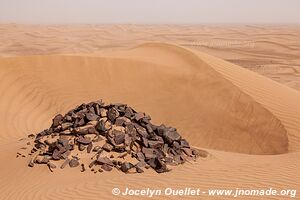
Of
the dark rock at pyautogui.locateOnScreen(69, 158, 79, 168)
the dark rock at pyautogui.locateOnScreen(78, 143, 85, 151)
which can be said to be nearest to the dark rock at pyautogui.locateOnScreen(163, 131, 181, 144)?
the dark rock at pyautogui.locateOnScreen(78, 143, 85, 151)

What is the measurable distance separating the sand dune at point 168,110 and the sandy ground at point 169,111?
0.08ft

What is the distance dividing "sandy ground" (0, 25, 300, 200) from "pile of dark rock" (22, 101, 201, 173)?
0.77ft

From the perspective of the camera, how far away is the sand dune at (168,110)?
5559mm

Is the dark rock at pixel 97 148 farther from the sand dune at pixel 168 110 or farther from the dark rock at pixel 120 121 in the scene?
the dark rock at pixel 120 121

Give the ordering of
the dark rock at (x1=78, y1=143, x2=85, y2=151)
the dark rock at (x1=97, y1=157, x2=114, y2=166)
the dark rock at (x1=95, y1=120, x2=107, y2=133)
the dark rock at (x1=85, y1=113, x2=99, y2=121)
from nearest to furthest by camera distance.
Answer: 1. the dark rock at (x1=97, y1=157, x2=114, y2=166)
2. the dark rock at (x1=78, y1=143, x2=85, y2=151)
3. the dark rock at (x1=95, y1=120, x2=107, y2=133)
4. the dark rock at (x1=85, y1=113, x2=99, y2=121)

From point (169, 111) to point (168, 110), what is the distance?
0.19ft

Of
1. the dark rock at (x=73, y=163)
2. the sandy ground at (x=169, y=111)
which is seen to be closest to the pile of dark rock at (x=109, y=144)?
the dark rock at (x=73, y=163)

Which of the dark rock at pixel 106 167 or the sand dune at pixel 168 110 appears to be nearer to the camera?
the sand dune at pixel 168 110

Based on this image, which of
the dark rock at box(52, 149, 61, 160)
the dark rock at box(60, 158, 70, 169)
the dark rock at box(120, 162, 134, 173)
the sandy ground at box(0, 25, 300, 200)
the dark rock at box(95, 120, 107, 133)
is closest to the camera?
the sandy ground at box(0, 25, 300, 200)

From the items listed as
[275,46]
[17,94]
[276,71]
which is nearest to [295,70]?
[276,71]

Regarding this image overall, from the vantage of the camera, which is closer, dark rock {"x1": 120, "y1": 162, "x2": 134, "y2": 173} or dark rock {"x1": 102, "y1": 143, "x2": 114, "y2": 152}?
dark rock {"x1": 120, "y1": 162, "x2": 134, "y2": 173}

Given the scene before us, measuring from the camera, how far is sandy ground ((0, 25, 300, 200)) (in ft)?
18.1

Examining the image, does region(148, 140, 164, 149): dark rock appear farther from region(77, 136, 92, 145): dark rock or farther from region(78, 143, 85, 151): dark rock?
region(78, 143, 85, 151): dark rock

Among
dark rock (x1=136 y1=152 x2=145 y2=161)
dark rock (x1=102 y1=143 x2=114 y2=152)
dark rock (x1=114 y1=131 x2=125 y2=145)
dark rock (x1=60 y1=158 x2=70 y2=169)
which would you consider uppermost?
dark rock (x1=114 y1=131 x2=125 y2=145)
